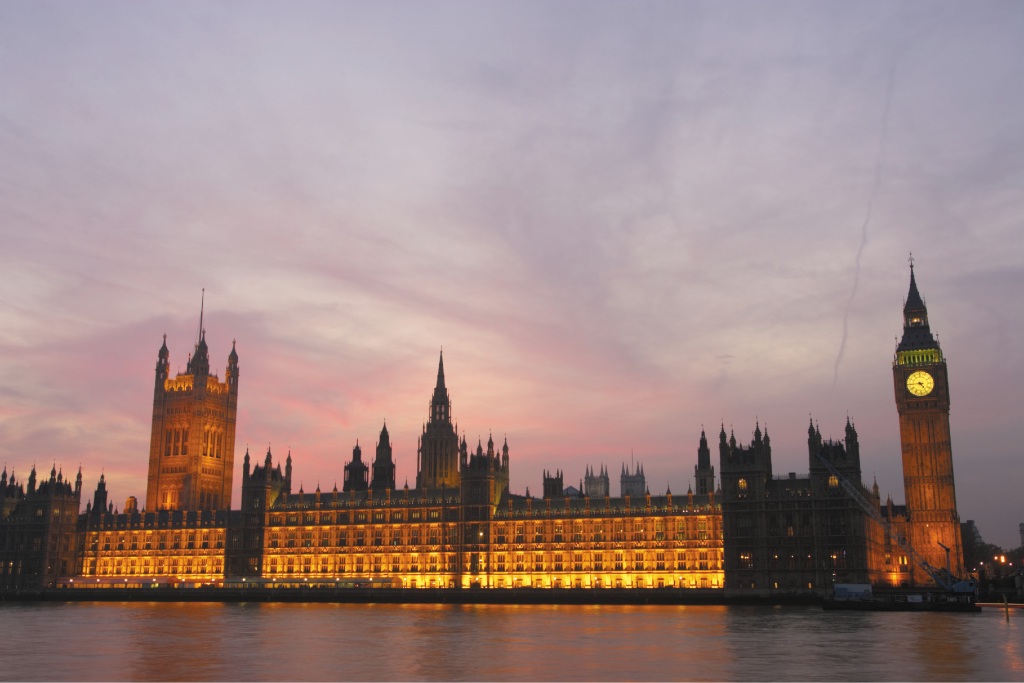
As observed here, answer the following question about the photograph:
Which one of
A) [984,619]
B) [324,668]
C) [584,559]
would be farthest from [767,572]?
[324,668]

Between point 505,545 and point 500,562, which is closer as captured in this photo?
point 500,562

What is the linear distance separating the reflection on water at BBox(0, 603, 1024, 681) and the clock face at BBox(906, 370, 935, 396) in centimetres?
8353

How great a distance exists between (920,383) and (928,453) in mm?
13212

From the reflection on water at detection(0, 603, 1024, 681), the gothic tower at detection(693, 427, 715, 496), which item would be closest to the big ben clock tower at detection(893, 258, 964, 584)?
the gothic tower at detection(693, 427, 715, 496)

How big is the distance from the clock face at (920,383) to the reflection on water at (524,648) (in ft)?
274

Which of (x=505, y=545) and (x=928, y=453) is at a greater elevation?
(x=928, y=453)

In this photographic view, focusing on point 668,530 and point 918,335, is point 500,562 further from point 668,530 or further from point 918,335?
point 918,335

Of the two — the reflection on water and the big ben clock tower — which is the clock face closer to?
the big ben clock tower

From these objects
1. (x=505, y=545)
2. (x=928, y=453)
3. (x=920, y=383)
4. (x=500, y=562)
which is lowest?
(x=500, y=562)

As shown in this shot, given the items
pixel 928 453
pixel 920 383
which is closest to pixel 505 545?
pixel 928 453

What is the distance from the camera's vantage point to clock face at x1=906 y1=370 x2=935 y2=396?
189000 millimetres

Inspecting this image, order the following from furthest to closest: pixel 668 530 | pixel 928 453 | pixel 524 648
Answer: pixel 928 453 → pixel 668 530 → pixel 524 648

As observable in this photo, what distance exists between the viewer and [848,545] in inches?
5812

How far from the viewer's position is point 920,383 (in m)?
190
